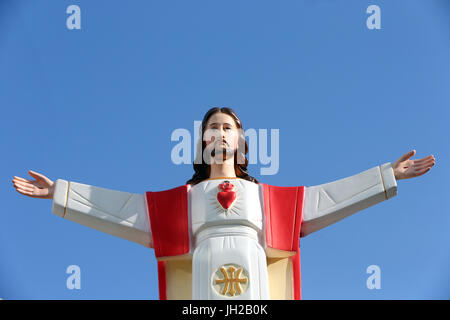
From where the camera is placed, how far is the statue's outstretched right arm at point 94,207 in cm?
1006

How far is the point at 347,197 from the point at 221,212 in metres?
1.55

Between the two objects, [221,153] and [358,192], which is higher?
[221,153]

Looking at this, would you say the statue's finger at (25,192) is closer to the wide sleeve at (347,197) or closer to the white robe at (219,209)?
the white robe at (219,209)

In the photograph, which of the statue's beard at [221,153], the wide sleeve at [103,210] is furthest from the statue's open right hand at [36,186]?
the statue's beard at [221,153]

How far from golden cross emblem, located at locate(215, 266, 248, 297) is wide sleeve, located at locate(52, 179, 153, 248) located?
124 cm

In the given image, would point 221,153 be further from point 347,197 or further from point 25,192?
point 25,192

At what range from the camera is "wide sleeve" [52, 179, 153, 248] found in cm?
1006

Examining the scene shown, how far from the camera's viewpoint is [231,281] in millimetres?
9250

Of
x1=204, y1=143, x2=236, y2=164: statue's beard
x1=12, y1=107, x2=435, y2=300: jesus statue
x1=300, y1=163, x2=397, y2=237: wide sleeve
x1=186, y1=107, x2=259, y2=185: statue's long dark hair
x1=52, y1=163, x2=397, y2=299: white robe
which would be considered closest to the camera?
x1=52, y1=163, x2=397, y2=299: white robe

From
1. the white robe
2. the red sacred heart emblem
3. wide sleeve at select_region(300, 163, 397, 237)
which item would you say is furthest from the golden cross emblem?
wide sleeve at select_region(300, 163, 397, 237)

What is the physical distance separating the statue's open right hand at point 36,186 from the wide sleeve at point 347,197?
310cm

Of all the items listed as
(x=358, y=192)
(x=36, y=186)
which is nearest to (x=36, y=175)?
(x=36, y=186)

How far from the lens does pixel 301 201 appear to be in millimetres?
10133

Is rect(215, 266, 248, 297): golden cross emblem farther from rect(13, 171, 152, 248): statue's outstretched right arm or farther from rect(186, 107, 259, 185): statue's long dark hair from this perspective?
rect(186, 107, 259, 185): statue's long dark hair
